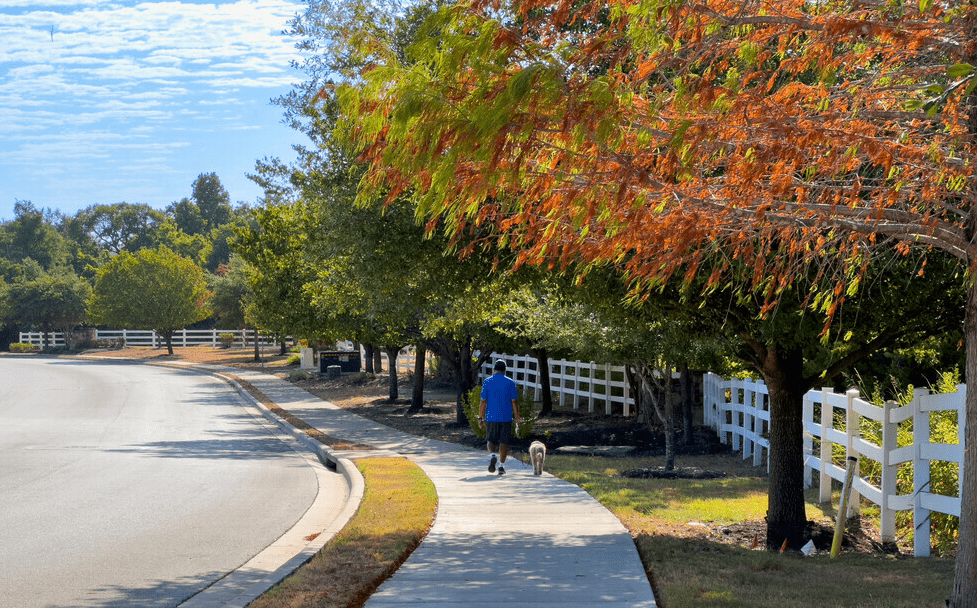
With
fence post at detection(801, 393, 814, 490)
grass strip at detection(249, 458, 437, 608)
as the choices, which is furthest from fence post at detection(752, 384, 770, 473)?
grass strip at detection(249, 458, 437, 608)

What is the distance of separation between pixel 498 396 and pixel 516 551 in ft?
16.5

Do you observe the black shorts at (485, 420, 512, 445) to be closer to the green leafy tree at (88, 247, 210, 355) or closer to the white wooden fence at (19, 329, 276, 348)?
the green leafy tree at (88, 247, 210, 355)

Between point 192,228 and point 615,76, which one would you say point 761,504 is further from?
point 192,228

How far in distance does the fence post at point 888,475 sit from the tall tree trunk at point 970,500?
12.1 feet

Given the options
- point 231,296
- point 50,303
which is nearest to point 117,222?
point 50,303

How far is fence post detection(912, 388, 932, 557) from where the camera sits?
28.8ft

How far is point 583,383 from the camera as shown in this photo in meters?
28.4

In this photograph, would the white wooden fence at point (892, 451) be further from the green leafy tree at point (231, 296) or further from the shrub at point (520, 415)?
the green leafy tree at point (231, 296)

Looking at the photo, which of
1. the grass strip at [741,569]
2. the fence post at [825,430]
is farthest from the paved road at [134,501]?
the fence post at [825,430]

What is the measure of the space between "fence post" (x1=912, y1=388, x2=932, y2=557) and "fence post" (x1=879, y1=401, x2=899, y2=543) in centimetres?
53

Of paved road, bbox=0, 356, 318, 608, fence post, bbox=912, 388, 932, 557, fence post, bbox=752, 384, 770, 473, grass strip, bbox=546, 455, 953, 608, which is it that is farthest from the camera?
fence post, bbox=752, 384, 770, 473

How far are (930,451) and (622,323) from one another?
3297 mm

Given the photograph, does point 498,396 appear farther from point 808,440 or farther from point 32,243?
point 32,243

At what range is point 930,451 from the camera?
28.4ft
